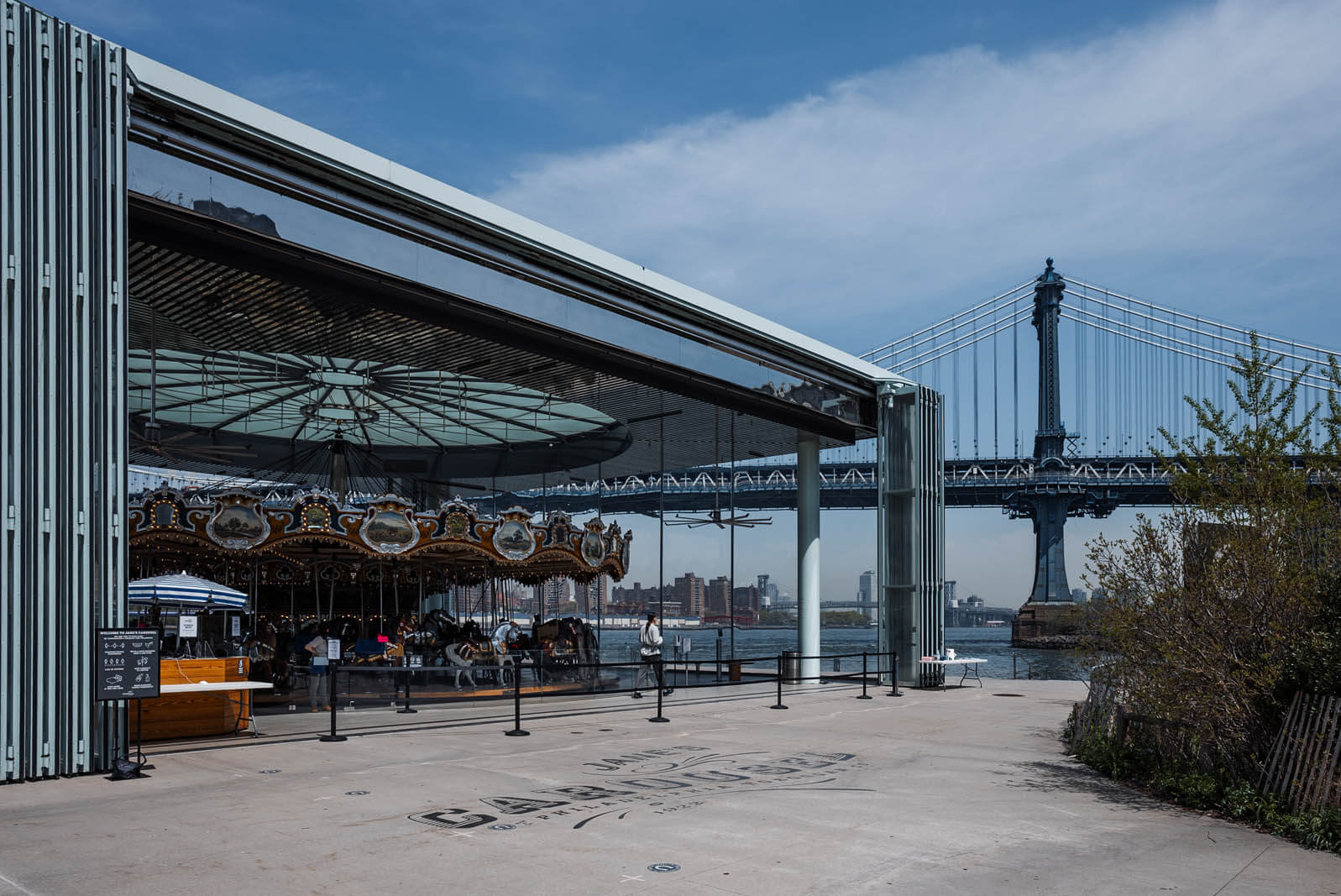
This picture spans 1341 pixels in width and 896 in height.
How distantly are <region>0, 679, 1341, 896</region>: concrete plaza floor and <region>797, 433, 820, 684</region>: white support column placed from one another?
34.0 ft

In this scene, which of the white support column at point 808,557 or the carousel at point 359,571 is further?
the white support column at point 808,557

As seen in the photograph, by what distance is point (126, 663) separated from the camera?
34.6 ft

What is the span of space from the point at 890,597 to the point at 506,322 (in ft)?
35.9

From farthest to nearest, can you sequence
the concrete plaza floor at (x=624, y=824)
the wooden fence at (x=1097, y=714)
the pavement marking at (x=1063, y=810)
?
the wooden fence at (x=1097, y=714) → the pavement marking at (x=1063, y=810) → the concrete plaza floor at (x=624, y=824)

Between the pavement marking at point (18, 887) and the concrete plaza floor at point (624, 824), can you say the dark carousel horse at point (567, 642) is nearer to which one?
the concrete plaza floor at point (624, 824)

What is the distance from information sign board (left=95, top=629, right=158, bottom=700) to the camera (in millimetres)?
10414

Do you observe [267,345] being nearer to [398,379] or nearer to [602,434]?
[398,379]

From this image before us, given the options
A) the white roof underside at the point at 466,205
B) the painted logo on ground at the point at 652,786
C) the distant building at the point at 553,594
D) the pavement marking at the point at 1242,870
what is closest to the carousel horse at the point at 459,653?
the distant building at the point at 553,594

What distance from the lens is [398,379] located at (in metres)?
22.1

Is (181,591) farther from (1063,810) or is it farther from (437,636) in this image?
(1063,810)

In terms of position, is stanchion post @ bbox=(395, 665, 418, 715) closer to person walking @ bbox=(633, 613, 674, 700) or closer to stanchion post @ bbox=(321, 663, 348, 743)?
stanchion post @ bbox=(321, 663, 348, 743)

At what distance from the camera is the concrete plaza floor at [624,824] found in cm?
675

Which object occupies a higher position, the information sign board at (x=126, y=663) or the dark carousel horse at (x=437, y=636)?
the information sign board at (x=126, y=663)

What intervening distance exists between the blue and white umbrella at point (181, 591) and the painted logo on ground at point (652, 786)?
10.1 metres
